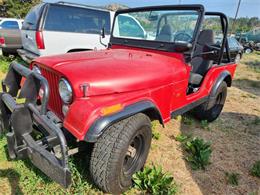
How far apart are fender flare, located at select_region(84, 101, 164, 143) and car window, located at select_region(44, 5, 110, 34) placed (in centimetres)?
399

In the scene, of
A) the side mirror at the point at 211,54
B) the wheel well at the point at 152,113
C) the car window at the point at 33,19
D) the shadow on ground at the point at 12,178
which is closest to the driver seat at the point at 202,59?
the side mirror at the point at 211,54

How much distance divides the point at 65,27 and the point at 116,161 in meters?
4.54

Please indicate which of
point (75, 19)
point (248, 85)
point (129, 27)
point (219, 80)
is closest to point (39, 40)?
point (75, 19)

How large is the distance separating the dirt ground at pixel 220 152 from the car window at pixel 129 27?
4.90 ft

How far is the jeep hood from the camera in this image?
2.13 metres

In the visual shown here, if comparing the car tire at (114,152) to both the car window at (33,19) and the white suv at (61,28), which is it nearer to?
the white suv at (61,28)

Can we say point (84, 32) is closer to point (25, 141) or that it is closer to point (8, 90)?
point (8, 90)

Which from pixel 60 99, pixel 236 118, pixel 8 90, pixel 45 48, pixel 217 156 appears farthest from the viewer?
pixel 45 48

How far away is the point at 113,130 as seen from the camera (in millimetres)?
2166

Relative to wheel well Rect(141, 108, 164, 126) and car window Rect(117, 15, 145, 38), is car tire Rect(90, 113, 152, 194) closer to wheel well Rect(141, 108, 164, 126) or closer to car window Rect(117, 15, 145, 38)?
wheel well Rect(141, 108, 164, 126)

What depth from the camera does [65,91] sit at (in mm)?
2164

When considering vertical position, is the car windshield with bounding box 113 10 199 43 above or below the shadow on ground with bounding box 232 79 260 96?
above

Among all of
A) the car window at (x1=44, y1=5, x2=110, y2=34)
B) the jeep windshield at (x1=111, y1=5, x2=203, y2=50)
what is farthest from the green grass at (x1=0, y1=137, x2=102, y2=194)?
the car window at (x1=44, y1=5, x2=110, y2=34)

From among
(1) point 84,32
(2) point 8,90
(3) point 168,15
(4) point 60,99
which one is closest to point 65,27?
(1) point 84,32
